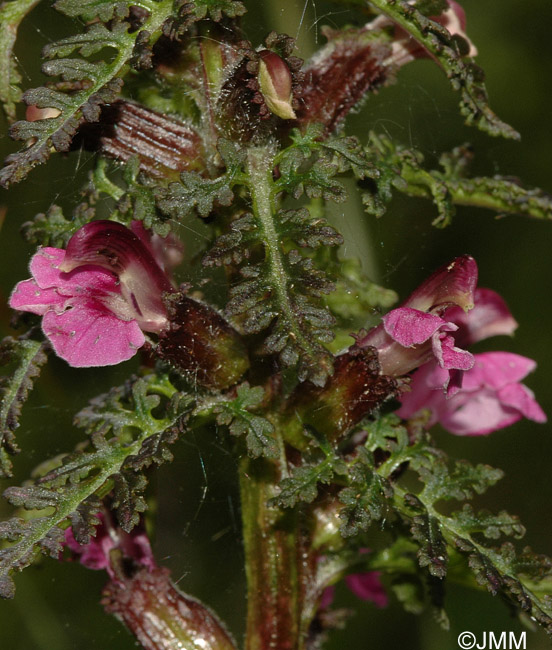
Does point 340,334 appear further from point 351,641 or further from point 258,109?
point 351,641

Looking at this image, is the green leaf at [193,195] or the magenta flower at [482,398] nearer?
the green leaf at [193,195]

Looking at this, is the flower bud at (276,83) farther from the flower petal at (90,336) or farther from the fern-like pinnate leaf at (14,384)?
the fern-like pinnate leaf at (14,384)

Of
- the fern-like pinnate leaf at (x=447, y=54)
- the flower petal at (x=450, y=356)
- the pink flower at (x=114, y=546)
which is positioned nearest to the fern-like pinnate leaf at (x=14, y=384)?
the pink flower at (x=114, y=546)

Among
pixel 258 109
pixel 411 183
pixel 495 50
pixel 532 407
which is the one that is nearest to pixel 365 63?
pixel 411 183

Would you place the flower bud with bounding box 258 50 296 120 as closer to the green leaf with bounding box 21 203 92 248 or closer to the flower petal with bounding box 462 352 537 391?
the green leaf with bounding box 21 203 92 248

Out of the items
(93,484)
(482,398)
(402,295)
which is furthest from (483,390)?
(402,295)

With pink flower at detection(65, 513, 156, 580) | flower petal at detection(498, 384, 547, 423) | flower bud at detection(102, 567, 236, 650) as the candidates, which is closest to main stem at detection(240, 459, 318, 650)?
flower bud at detection(102, 567, 236, 650)
